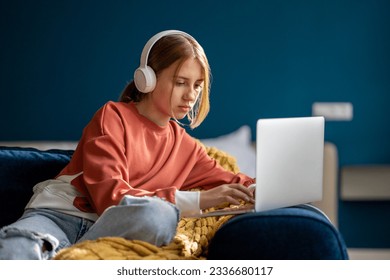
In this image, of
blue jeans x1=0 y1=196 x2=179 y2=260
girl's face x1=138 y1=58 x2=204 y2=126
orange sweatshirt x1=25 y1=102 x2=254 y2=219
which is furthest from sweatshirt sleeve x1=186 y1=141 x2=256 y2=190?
blue jeans x1=0 y1=196 x2=179 y2=260

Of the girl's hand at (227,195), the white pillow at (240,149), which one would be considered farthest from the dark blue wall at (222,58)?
the girl's hand at (227,195)

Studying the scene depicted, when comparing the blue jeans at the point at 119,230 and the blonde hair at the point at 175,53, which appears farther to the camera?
the blonde hair at the point at 175,53

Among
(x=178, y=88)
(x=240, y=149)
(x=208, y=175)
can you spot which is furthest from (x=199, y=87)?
(x=240, y=149)

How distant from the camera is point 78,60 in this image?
3.33 m

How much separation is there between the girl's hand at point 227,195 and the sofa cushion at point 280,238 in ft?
0.62

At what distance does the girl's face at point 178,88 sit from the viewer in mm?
2033

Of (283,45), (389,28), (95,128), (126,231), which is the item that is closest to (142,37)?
(283,45)

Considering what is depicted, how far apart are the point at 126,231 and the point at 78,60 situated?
1.84 meters

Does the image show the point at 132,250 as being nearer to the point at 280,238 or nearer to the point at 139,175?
the point at 280,238

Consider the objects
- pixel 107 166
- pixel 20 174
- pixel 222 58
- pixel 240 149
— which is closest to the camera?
pixel 107 166

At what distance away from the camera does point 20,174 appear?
2148 millimetres

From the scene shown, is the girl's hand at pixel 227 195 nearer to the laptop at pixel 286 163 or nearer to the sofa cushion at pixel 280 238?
the laptop at pixel 286 163

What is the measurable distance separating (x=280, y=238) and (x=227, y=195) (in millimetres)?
258
